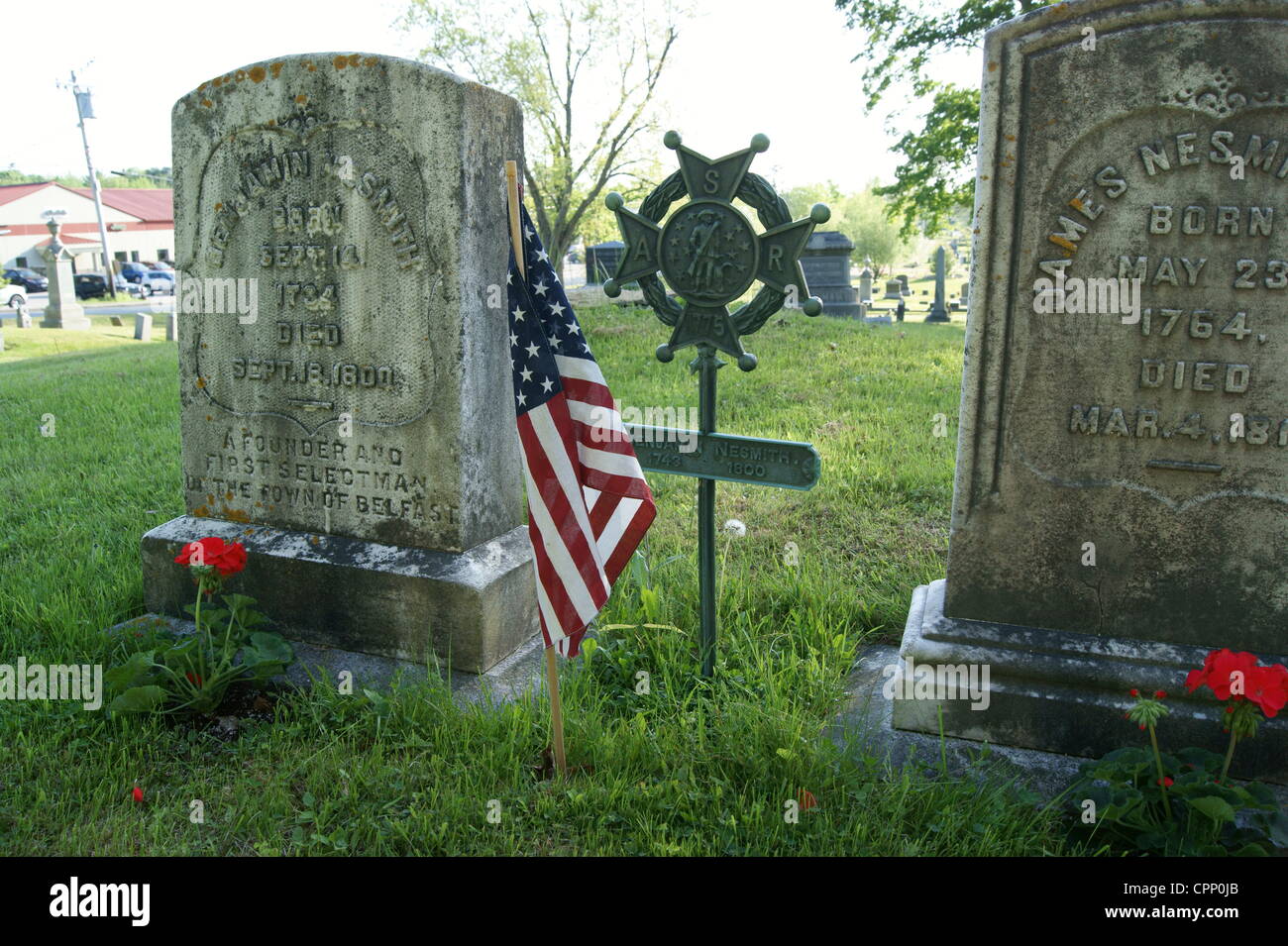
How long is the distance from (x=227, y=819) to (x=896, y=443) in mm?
4662

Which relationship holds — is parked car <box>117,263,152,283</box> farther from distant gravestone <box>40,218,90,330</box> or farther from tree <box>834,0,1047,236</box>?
tree <box>834,0,1047,236</box>

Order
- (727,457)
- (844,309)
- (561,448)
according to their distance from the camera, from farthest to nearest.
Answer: (844,309) → (727,457) → (561,448)

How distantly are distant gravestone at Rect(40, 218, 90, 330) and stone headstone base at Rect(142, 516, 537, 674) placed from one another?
1769cm

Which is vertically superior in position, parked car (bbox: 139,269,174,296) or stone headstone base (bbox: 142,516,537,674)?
parked car (bbox: 139,269,174,296)

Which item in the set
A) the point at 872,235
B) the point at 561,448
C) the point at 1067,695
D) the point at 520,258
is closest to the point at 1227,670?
the point at 1067,695

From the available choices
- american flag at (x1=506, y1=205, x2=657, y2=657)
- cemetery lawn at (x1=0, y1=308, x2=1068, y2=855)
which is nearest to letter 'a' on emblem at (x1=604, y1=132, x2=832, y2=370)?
american flag at (x1=506, y1=205, x2=657, y2=657)

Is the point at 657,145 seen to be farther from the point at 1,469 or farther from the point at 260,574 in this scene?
the point at 260,574

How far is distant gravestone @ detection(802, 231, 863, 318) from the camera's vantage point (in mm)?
15891

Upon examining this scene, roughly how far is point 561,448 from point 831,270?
14.4m

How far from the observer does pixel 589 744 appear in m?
2.93

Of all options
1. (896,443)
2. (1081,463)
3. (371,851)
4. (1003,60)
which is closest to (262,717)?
(371,851)

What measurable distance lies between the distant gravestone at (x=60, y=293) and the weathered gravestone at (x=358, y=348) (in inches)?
687

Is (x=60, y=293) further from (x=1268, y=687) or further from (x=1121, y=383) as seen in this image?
(x=1268, y=687)

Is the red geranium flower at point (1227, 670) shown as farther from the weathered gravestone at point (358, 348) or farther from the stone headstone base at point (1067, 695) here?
the weathered gravestone at point (358, 348)
